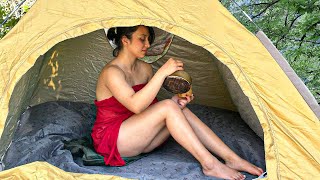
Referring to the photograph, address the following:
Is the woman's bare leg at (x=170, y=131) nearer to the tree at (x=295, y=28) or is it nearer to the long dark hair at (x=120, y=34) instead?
the long dark hair at (x=120, y=34)

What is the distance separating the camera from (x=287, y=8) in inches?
135

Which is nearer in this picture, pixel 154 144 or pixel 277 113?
pixel 277 113

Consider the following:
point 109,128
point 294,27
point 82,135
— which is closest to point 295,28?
point 294,27

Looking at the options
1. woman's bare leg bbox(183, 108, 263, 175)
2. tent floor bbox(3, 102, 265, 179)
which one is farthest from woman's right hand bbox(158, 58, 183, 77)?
tent floor bbox(3, 102, 265, 179)

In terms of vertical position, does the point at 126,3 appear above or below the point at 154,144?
above

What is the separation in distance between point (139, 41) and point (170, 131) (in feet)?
1.37

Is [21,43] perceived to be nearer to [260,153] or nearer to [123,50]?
[123,50]

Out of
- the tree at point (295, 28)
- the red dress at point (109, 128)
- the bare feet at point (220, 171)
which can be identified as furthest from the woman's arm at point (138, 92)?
the tree at point (295, 28)

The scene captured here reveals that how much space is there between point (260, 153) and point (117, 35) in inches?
32.7

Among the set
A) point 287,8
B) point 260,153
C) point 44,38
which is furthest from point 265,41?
point 287,8

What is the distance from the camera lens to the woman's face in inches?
81.4

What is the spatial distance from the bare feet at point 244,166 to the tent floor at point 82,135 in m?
0.03

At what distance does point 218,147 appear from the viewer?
2.01 meters

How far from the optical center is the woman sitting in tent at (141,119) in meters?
1.92
